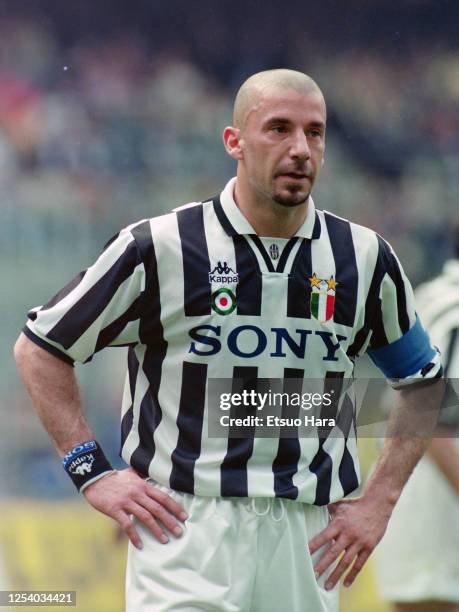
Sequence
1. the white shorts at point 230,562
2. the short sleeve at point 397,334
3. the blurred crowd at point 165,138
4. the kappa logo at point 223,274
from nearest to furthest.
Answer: the white shorts at point 230,562 → the kappa logo at point 223,274 → the short sleeve at point 397,334 → the blurred crowd at point 165,138

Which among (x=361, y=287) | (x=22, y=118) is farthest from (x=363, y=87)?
(x=361, y=287)

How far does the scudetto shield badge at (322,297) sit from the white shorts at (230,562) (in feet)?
1.29

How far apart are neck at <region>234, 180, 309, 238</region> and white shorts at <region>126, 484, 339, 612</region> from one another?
0.56 metres

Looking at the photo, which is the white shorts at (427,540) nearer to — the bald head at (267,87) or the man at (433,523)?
the man at (433,523)

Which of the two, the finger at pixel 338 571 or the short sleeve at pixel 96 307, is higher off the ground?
the short sleeve at pixel 96 307

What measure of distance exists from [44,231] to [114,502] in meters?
2.97

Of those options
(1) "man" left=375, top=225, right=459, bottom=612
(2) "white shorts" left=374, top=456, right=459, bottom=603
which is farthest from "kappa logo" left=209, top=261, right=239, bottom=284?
(2) "white shorts" left=374, top=456, right=459, bottom=603

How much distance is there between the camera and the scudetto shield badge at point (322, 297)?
2582 millimetres

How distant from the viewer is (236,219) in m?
2.59

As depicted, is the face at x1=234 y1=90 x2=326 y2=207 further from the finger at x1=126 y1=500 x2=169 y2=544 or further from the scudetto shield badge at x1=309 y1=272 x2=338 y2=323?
the finger at x1=126 y1=500 x2=169 y2=544

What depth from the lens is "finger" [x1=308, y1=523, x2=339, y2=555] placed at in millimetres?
2547

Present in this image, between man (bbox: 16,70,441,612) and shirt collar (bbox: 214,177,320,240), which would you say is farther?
shirt collar (bbox: 214,177,320,240)

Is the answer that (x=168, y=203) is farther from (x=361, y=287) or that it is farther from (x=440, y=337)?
(x=361, y=287)

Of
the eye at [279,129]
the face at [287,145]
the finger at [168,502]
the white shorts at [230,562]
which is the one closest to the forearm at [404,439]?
the white shorts at [230,562]
